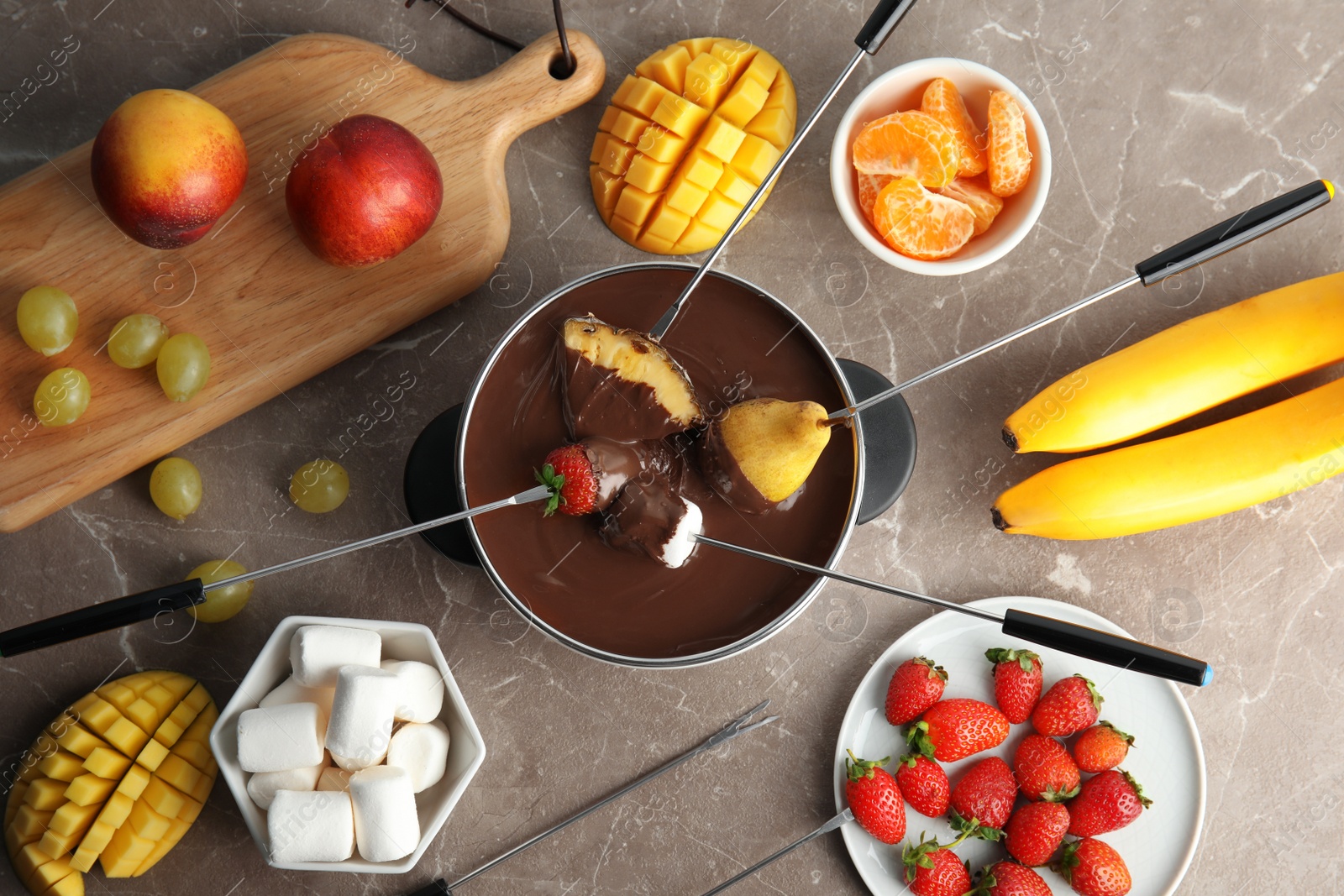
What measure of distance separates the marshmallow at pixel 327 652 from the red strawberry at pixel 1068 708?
39.5 inches

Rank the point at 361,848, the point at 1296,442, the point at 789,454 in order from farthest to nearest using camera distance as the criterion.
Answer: the point at 1296,442, the point at 361,848, the point at 789,454

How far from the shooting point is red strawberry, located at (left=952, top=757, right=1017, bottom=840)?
4.42 ft

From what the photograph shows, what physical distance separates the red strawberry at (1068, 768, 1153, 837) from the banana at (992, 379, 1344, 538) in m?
0.38

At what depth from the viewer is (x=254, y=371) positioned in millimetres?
1312

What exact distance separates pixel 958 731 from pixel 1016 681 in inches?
4.7

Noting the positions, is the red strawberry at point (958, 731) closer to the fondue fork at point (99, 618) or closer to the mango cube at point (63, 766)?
the fondue fork at point (99, 618)

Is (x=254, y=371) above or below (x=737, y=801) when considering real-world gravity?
above

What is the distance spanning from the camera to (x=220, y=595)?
132 centimetres

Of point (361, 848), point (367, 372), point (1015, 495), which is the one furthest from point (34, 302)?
point (1015, 495)

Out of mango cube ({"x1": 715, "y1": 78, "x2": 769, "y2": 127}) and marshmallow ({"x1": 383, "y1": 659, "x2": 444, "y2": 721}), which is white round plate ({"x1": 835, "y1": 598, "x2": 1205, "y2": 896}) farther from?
mango cube ({"x1": 715, "y1": 78, "x2": 769, "y2": 127})

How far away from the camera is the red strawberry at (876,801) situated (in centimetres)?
134

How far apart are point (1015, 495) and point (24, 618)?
5.09 ft

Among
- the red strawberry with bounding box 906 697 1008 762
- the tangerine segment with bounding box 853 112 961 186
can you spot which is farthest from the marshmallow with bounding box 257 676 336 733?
the tangerine segment with bounding box 853 112 961 186

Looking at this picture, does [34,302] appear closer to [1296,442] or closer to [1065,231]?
[1065,231]
